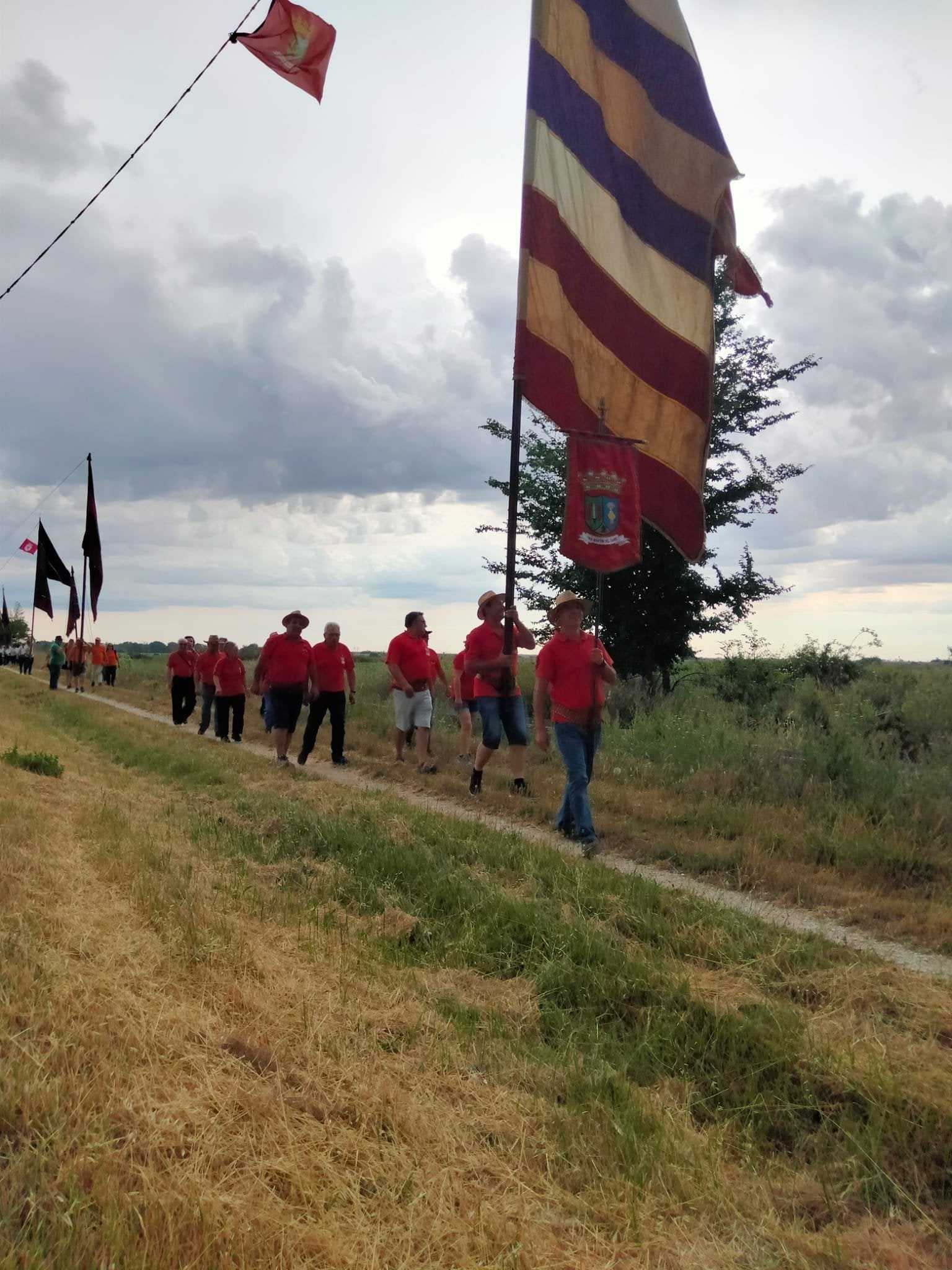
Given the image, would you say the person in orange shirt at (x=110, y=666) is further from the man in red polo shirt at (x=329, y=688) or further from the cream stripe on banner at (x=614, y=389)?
the cream stripe on banner at (x=614, y=389)

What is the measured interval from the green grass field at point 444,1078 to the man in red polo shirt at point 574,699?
187 cm

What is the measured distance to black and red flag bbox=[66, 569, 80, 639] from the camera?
29.3 meters

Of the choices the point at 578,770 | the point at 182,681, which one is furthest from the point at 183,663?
the point at 578,770

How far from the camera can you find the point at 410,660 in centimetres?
1255

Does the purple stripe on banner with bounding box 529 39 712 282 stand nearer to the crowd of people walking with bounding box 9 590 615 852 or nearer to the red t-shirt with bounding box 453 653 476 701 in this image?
the crowd of people walking with bounding box 9 590 615 852

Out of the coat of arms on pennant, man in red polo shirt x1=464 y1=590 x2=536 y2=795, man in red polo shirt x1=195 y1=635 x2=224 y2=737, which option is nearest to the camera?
the coat of arms on pennant

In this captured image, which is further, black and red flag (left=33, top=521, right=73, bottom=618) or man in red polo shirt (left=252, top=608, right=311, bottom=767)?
black and red flag (left=33, top=521, right=73, bottom=618)

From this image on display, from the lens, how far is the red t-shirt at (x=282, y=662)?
12898mm

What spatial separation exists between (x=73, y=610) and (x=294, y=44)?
24.8m

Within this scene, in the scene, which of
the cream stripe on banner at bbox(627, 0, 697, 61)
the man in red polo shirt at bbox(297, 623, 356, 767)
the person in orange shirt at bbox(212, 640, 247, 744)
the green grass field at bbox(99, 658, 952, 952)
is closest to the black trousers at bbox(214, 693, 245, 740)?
the person in orange shirt at bbox(212, 640, 247, 744)

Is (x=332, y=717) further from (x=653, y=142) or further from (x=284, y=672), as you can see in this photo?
(x=653, y=142)

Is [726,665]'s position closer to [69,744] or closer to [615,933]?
[69,744]

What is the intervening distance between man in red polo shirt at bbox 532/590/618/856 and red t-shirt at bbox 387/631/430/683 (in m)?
4.43

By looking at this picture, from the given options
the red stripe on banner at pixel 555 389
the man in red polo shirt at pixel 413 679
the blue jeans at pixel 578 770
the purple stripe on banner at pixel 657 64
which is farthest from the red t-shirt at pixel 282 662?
the purple stripe on banner at pixel 657 64
